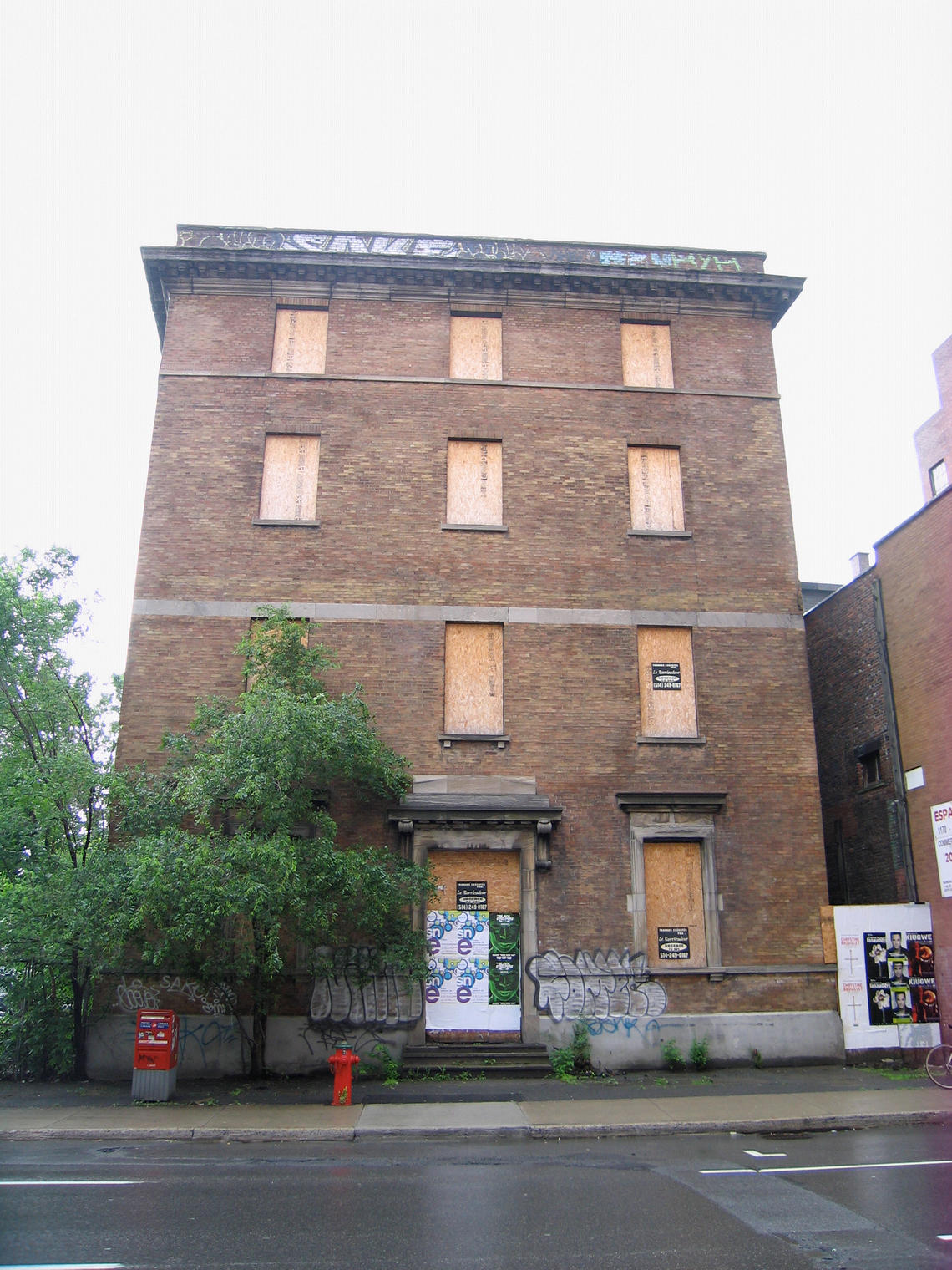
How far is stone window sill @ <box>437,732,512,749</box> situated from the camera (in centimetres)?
1641

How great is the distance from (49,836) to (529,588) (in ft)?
30.8

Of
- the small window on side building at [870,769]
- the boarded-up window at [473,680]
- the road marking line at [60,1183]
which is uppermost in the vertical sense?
the boarded-up window at [473,680]

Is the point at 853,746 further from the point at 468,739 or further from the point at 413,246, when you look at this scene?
the point at 413,246

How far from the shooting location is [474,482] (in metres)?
18.1

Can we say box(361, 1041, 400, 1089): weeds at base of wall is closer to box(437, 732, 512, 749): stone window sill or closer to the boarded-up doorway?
the boarded-up doorway

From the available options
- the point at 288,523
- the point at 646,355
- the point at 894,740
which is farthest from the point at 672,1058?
the point at 646,355

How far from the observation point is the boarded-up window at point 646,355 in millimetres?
19219

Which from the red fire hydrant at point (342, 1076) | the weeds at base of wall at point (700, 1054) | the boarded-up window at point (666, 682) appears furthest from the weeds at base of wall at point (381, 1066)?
the boarded-up window at point (666, 682)

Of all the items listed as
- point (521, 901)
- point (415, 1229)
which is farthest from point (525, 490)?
point (415, 1229)

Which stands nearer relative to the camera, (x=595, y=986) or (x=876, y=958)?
(x=595, y=986)

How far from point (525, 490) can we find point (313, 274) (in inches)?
243

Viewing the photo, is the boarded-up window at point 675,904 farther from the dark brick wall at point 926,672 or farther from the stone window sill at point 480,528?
the stone window sill at point 480,528

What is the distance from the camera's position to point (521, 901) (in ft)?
51.5

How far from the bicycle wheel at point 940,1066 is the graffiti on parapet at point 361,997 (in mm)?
7834
